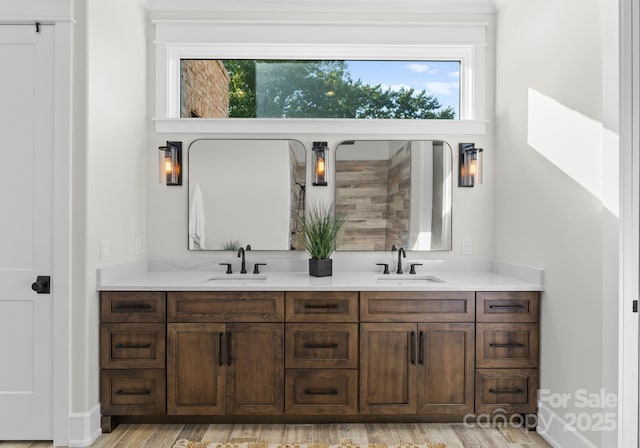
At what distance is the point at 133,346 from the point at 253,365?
2.38 ft

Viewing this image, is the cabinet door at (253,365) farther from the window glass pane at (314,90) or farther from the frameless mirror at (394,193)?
the window glass pane at (314,90)

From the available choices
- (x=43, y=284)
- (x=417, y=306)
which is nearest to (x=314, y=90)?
(x=417, y=306)

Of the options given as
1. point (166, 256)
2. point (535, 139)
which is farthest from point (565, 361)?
point (166, 256)

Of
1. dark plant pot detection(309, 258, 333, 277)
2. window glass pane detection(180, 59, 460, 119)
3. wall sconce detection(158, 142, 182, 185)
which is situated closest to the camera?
dark plant pot detection(309, 258, 333, 277)

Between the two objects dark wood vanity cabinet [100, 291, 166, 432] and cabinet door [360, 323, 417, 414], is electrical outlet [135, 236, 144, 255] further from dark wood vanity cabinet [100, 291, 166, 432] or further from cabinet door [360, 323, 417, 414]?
cabinet door [360, 323, 417, 414]

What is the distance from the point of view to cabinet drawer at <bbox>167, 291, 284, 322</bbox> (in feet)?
9.24

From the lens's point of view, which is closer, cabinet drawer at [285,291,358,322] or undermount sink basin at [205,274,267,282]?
cabinet drawer at [285,291,358,322]

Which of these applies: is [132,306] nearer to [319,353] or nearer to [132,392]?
[132,392]

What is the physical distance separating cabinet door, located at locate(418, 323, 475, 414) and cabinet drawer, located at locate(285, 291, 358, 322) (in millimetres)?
452

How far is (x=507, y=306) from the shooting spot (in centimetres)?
285

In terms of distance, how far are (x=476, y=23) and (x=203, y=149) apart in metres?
2.23

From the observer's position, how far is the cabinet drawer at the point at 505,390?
2844mm

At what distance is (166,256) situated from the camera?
138 inches

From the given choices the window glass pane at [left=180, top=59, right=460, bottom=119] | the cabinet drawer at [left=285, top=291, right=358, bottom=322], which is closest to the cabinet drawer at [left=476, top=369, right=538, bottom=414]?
the cabinet drawer at [left=285, top=291, right=358, bottom=322]
